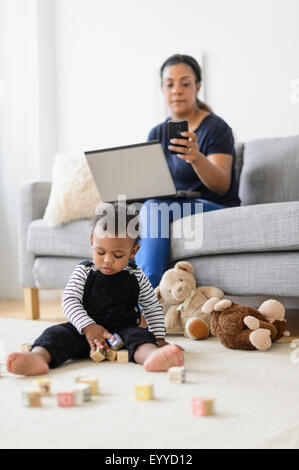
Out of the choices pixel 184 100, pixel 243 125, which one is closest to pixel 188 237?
pixel 184 100

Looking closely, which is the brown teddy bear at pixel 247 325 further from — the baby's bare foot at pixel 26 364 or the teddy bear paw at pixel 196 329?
the baby's bare foot at pixel 26 364

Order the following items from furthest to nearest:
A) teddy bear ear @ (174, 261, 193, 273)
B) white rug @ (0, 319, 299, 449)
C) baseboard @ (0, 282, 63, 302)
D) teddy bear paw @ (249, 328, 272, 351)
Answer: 1. baseboard @ (0, 282, 63, 302)
2. teddy bear ear @ (174, 261, 193, 273)
3. teddy bear paw @ (249, 328, 272, 351)
4. white rug @ (0, 319, 299, 449)

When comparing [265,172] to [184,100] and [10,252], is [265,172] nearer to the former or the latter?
[184,100]

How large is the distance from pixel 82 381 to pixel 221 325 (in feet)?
1.89

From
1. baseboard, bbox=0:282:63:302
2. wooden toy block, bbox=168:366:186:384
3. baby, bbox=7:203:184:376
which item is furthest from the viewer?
baseboard, bbox=0:282:63:302

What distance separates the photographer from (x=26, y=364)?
1292 mm

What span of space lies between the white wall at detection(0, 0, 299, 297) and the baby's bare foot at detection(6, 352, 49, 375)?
1.86 metres

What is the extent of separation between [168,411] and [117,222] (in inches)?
24.4

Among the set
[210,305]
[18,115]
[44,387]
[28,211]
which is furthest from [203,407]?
[18,115]

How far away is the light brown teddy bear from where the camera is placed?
6.10ft

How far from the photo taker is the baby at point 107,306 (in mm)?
1434

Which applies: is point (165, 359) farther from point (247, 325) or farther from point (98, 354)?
point (247, 325)

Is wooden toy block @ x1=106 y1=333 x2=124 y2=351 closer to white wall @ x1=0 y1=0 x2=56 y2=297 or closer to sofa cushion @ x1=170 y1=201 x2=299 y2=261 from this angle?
sofa cushion @ x1=170 y1=201 x2=299 y2=261

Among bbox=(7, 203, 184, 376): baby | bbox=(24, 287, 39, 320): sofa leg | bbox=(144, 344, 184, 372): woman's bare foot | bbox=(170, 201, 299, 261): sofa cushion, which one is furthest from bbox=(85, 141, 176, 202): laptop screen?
bbox=(144, 344, 184, 372): woman's bare foot
